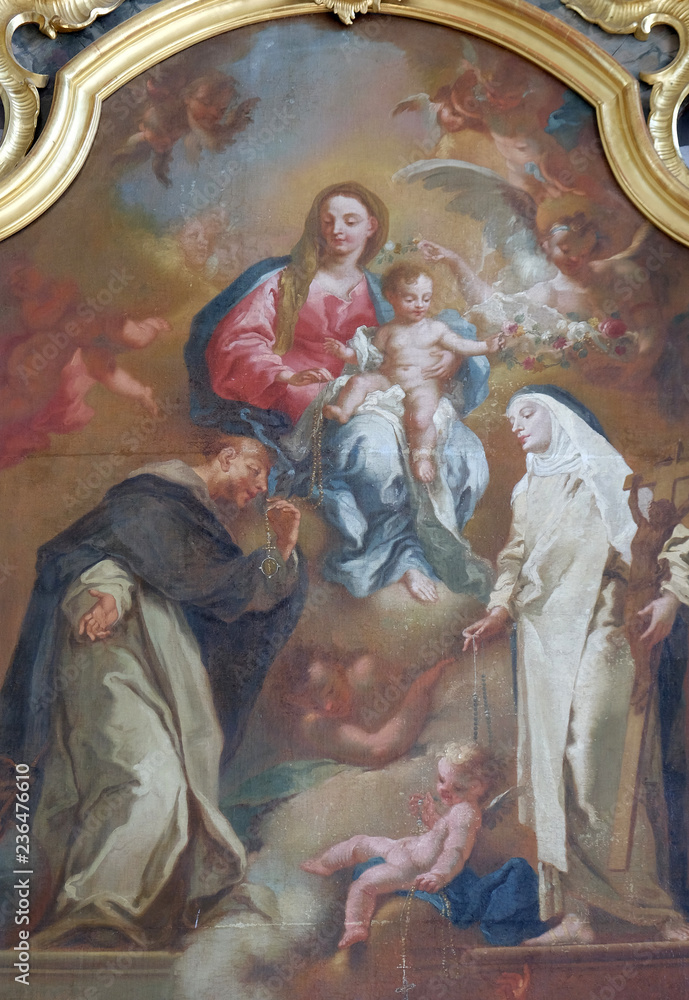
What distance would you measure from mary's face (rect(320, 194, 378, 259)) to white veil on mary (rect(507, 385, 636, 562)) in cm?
111

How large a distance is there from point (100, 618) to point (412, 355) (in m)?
1.94

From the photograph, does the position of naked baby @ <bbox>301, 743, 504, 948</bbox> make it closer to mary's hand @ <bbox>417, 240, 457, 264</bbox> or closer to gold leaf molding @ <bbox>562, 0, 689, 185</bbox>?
mary's hand @ <bbox>417, 240, 457, 264</bbox>

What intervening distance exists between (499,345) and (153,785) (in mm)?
2613

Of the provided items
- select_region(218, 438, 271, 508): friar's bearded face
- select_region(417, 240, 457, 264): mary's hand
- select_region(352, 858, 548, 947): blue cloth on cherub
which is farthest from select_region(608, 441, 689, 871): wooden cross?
select_region(218, 438, 271, 508): friar's bearded face

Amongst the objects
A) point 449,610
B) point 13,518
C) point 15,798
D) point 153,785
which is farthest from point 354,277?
point 15,798

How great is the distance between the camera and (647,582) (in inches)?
181

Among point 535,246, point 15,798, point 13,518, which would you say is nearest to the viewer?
point 15,798

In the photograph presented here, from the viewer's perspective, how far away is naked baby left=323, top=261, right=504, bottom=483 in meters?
4.75

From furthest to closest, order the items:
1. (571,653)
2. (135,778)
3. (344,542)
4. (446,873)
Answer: (344,542), (571,653), (135,778), (446,873)

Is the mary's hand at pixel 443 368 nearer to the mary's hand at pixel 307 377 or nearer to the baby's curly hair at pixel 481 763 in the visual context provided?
the mary's hand at pixel 307 377

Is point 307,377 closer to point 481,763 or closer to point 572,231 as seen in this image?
point 572,231

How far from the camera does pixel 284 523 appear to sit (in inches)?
183

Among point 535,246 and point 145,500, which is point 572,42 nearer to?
point 535,246

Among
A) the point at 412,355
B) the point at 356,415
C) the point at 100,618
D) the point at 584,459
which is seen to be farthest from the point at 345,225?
the point at 100,618
